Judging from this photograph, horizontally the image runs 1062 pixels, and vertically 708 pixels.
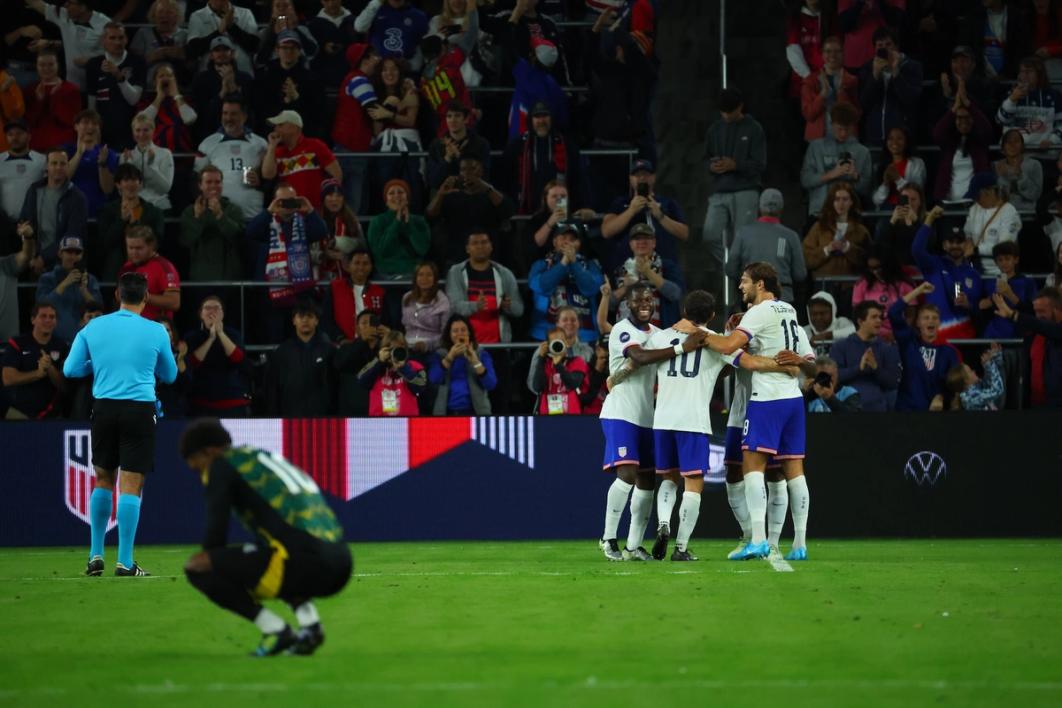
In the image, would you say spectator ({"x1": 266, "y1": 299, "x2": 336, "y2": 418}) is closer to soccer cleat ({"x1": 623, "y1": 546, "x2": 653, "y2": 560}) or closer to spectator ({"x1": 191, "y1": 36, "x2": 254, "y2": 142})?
spectator ({"x1": 191, "y1": 36, "x2": 254, "y2": 142})

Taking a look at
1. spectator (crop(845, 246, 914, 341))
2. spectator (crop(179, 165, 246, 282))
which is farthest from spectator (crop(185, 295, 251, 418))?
spectator (crop(845, 246, 914, 341))

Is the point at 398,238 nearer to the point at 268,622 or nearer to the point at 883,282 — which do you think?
the point at 883,282

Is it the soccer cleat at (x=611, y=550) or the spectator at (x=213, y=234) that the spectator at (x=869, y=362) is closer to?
the soccer cleat at (x=611, y=550)

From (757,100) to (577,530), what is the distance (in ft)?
23.2

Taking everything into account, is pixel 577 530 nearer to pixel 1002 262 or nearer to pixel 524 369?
pixel 524 369

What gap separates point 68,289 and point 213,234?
2104mm

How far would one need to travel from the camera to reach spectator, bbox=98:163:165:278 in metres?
19.0

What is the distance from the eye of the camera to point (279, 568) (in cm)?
754

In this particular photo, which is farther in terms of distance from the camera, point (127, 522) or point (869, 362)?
point (869, 362)

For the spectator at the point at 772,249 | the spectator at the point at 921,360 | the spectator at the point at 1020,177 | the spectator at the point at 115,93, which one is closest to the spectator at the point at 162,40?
the spectator at the point at 115,93

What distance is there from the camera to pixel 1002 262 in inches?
768

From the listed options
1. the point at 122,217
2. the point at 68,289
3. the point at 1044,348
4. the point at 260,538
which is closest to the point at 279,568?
the point at 260,538

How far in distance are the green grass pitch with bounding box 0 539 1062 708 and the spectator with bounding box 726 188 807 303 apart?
596 cm

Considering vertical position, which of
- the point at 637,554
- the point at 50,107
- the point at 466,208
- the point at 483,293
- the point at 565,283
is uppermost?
the point at 50,107
